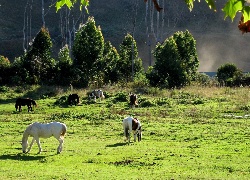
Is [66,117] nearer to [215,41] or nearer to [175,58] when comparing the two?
[175,58]

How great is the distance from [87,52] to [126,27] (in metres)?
71.0

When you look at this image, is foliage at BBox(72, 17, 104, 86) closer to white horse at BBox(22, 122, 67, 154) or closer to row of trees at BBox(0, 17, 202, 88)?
row of trees at BBox(0, 17, 202, 88)

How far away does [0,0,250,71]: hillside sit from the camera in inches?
4122

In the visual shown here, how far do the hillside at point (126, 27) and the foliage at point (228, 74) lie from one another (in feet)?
137

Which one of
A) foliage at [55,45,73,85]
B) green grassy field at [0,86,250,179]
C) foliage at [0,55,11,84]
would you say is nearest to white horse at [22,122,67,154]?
green grassy field at [0,86,250,179]

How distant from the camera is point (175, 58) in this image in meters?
53.1

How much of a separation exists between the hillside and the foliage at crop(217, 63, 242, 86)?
41.7 metres

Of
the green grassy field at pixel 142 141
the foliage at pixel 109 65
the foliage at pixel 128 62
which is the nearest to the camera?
the green grassy field at pixel 142 141

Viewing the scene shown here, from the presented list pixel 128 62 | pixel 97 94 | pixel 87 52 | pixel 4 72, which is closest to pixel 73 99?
pixel 97 94

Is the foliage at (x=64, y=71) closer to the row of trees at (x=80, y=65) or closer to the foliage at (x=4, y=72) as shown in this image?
the row of trees at (x=80, y=65)

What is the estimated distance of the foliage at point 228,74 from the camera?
180 ft

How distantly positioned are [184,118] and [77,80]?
2266 cm

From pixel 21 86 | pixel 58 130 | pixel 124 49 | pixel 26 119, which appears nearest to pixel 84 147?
pixel 58 130

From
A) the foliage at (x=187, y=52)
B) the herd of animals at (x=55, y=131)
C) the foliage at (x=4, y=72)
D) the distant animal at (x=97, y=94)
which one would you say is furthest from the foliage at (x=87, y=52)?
the herd of animals at (x=55, y=131)
